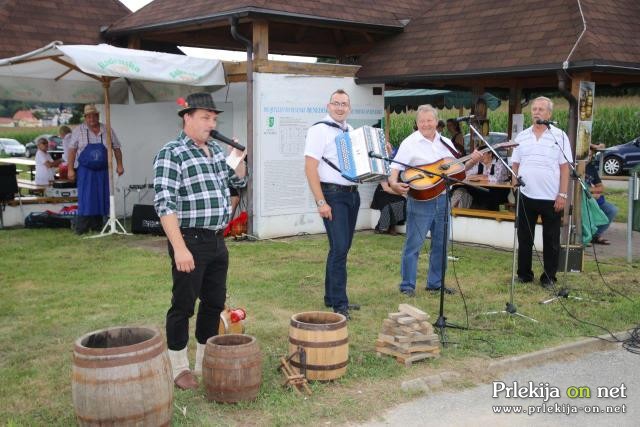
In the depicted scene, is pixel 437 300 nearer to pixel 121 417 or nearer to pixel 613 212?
pixel 121 417

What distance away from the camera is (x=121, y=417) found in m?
3.56

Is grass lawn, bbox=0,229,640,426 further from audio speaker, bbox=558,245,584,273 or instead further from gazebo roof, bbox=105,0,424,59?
gazebo roof, bbox=105,0,424,59

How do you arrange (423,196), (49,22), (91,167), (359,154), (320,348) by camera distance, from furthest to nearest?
(49,22), (91,167), (423,196), (359,154), (320,348)

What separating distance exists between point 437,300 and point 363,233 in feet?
14.9

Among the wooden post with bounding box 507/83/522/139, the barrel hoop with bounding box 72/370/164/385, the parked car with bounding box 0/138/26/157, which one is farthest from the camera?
the parked car with bounding box 0/138/26/157

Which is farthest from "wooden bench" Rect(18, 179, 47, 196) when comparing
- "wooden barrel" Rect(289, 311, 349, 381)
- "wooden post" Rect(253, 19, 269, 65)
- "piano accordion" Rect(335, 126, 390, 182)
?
"wooden barrel" Rect(289, 311, 349, 381)

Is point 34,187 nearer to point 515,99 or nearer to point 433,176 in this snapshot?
point 433,176

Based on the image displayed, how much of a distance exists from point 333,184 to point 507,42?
5279 millimetres

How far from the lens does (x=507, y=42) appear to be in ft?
32.9

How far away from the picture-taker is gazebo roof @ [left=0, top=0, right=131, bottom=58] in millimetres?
11273

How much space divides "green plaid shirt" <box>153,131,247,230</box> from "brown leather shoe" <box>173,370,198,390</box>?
3.20 ft

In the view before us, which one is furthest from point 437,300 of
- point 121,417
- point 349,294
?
point 121,417

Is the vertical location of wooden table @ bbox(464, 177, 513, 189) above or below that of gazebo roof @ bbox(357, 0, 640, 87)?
below

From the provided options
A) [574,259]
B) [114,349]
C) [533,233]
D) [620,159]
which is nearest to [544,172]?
[533,233]
